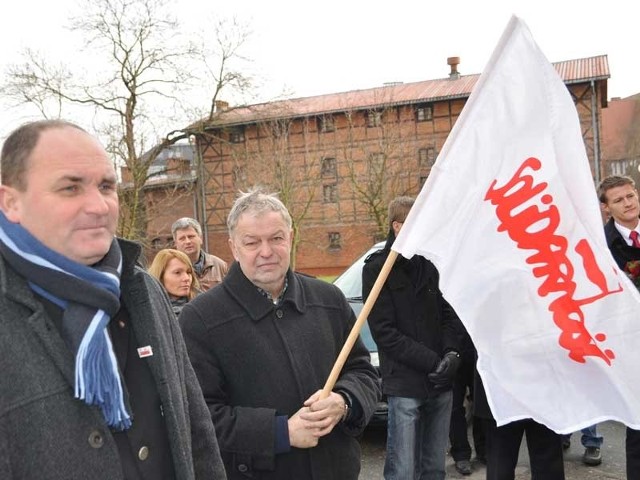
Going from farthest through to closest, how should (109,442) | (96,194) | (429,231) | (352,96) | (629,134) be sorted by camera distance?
(629,134) < (352,96) < (429,231) < (96,194) < (109,442)

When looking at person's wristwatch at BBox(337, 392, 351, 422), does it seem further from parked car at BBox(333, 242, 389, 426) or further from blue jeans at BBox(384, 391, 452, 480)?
parked car at BBox(333, 242, 389, 426)

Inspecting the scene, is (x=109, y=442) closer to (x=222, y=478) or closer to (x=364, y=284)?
(x=222, y=478)

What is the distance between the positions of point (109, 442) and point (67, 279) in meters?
0.41

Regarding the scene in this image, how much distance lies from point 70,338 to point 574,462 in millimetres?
4655

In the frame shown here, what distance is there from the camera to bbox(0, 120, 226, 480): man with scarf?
4.53 ft

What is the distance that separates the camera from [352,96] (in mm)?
32500

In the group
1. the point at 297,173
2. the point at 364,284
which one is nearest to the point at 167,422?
the point at 364,284

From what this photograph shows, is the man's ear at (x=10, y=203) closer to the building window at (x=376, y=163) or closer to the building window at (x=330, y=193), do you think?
the building window at (x=376, y=163)

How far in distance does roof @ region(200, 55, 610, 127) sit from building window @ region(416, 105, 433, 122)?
0.42 meters

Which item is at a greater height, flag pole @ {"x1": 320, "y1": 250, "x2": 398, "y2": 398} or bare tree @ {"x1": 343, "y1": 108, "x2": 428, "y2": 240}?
bare tree @ {"x1": 343, "y1": 108, "x2": 428, "y2": 240}

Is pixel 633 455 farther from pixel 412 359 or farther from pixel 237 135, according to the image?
pixel 237 135

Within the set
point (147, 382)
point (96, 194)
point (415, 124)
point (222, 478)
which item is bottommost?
point (222, 478)

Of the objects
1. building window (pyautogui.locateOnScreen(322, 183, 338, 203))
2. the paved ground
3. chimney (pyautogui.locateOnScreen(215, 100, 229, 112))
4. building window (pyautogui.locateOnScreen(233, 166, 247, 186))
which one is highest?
chimney (pyautogui.locateOnScreen(215, 100, 229, 112))

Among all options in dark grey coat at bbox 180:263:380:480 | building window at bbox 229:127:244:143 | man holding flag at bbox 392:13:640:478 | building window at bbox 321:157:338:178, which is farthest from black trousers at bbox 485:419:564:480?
building window at bbox 229:127:244:143
